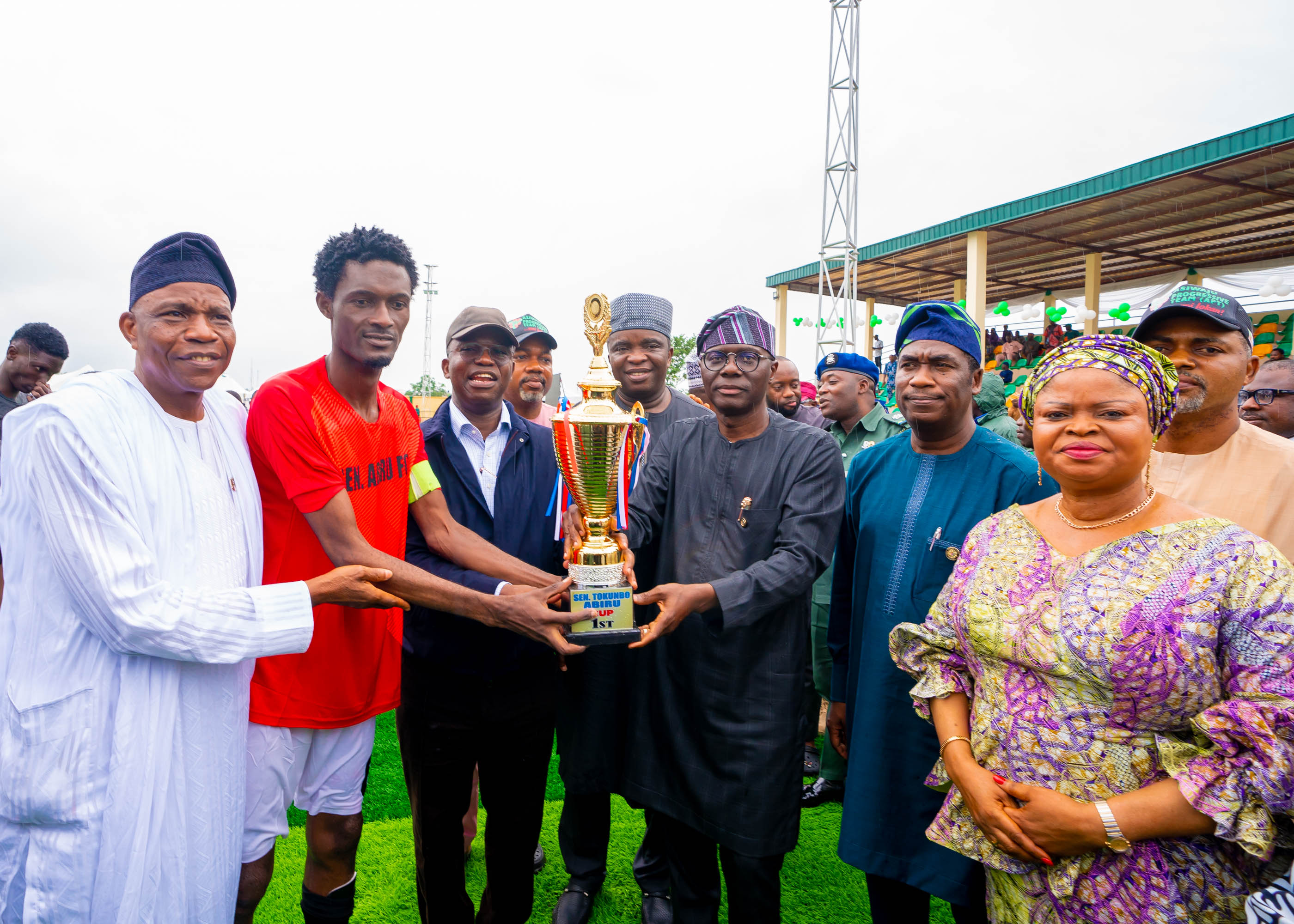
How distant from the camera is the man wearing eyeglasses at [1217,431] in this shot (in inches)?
87.7

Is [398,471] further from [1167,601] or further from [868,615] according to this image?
[1167,601]

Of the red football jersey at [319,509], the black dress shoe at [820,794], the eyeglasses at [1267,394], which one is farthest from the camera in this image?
the black dress shoe at [820,794]

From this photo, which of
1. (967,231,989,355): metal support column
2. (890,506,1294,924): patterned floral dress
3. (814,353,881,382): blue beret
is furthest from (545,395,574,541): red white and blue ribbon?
(967,231,989,355): metal support column

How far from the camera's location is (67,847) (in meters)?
1.89

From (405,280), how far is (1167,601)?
8.52 ft

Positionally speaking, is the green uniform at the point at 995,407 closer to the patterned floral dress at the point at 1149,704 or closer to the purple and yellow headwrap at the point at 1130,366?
the purple and yellow headwrap at the point at 1130,366

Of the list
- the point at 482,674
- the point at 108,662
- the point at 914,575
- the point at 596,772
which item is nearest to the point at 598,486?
the point at 482,674

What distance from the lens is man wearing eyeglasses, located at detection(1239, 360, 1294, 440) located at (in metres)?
4.08

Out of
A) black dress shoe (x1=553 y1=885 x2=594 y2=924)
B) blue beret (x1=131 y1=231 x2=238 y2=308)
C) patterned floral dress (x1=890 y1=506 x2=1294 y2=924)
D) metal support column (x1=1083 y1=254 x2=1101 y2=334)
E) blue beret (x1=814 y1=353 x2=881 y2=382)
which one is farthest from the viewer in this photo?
metal support column (x1=1083 y1=254 x2=1101 y2=334)

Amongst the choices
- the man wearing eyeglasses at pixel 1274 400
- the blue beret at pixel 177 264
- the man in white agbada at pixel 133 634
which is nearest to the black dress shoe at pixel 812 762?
the man wearing eyeglasses at pixel 1274 400

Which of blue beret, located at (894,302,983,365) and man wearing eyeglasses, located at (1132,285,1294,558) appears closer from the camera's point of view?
man wearing eyeglasses, located at (1132,285,1294,558)

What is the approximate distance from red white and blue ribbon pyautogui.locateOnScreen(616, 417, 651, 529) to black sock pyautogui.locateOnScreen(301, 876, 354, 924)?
1.68 meters

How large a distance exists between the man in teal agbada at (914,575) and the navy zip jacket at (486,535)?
1.30 meters

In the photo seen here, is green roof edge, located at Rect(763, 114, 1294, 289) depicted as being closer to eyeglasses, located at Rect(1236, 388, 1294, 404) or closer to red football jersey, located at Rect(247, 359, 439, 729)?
eyeglasses, located at Rect(1236, 388, 1294, 404)
